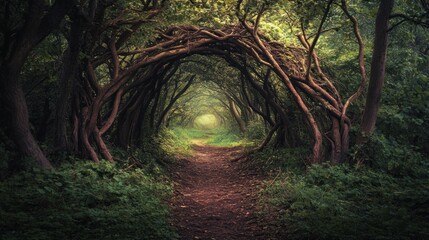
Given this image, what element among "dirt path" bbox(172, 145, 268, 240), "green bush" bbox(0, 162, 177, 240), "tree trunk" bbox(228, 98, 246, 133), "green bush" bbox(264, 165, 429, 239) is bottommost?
"dirt path" bbox(172, 145, 268, 240)

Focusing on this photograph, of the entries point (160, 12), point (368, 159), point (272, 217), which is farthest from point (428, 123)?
point (160, 12)

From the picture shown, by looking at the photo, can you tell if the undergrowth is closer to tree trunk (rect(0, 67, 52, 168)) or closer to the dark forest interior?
the dark forest interior

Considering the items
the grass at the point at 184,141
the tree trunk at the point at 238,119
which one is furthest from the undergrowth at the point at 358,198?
the tree trunk at the point at 238,119

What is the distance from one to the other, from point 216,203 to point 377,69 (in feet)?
15.6

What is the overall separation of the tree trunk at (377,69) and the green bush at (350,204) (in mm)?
1088

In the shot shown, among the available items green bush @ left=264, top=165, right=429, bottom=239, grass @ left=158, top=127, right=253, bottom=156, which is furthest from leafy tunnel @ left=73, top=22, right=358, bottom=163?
grass @ left=158, top=127, right=253, bottom=156

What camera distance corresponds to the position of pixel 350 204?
245 inches

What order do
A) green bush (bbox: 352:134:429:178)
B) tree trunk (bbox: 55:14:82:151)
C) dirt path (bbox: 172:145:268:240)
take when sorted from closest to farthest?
1. dirt path (bbox: 172:145:268:240)
2. tree trunk (bbox: 55:14:82:151)
3. green bush (bbox: 352:134:429:178)

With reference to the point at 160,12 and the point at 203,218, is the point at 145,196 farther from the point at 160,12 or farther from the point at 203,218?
the point at 160,12

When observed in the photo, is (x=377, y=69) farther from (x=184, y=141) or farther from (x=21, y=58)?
(x=184, y=141)

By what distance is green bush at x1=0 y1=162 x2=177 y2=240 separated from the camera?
427 cm

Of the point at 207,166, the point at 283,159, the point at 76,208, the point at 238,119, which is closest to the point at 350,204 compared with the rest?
the point at 76,208

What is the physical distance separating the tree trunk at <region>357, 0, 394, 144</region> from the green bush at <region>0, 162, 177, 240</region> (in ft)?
16.7

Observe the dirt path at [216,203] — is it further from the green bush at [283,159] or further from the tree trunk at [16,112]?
the tree trunk at [16,112]
